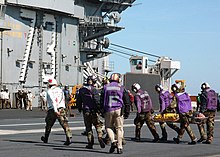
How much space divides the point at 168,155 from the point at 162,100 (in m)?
3.90

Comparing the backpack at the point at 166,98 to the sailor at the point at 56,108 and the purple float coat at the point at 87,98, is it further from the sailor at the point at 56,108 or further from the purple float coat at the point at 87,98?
Answer: the sailor at the point at 56,108

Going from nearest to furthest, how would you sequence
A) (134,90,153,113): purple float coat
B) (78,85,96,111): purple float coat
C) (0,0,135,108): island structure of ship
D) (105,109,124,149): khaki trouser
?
(105,109,124,149): khaki trouser
(78,85,96,111): purple float coat
(134,90,153,113): purple float coat
(0,0,135,108): island structure of ship

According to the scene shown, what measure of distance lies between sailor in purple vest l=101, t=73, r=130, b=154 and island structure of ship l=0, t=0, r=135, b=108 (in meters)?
29.8

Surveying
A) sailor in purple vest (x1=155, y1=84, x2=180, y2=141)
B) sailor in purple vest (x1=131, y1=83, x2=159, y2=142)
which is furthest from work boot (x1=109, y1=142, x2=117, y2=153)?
sailor in purple vest (x1=155, y1=84, x2=180, y2=141)

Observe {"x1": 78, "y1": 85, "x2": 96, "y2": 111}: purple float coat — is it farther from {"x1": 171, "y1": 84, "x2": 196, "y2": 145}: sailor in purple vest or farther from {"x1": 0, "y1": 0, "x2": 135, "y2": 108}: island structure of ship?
{"x1": 0, "y1": 0, "x2": 135, "y2": 108}: island structure of ship

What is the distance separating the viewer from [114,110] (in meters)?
14.4

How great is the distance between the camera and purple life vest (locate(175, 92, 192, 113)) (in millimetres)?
17375

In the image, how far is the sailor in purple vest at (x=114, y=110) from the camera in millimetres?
14344

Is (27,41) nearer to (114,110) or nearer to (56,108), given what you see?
(56,108)

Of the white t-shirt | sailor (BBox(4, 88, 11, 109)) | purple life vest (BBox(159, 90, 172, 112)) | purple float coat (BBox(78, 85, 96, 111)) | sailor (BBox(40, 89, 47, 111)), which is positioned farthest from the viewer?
sailor (BBox(4, 88, 11, 109))

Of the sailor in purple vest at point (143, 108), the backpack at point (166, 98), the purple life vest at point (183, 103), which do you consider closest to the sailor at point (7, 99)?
the backpack at point (166, 98)

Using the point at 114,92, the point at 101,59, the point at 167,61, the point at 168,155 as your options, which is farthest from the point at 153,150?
the point at 101,59

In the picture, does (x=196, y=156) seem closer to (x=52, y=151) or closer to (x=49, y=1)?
(x=52, y=151)

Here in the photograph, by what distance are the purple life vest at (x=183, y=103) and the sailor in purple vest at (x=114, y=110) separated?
317 cm
